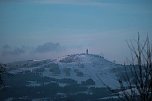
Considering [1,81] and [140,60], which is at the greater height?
[140,60]

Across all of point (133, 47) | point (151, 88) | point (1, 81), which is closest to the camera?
point (151, 88)

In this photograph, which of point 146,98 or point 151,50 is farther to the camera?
point 151,50

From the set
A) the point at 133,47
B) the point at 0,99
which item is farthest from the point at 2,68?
the point at 0,99

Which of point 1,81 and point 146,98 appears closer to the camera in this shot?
point 146,98

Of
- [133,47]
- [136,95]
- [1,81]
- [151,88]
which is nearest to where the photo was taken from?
[151,88]

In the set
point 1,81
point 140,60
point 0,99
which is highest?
point 140,60

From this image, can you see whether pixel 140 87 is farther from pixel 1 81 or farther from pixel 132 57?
pixel 1 81

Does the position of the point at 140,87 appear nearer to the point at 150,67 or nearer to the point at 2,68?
the point at 150,67

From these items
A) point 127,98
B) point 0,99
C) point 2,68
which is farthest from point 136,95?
point 0,99

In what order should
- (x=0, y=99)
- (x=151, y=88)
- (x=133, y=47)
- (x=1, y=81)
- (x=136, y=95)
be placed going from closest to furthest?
(x=151, y=88) → (x=136, y=95) → (x=133, y=47) → (x=1, y=81) → (x=0, y=99)
